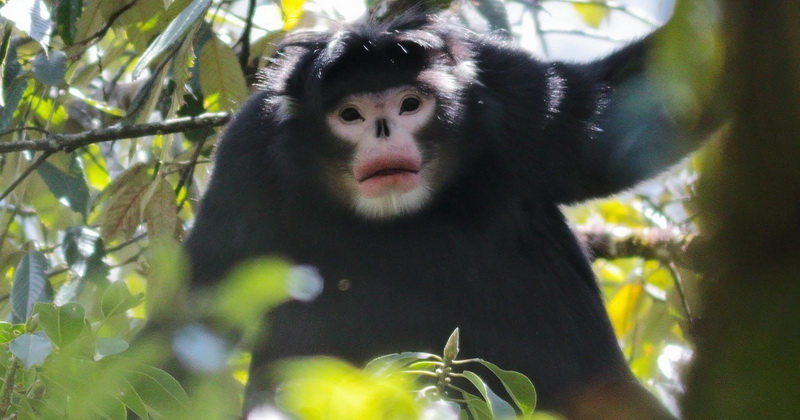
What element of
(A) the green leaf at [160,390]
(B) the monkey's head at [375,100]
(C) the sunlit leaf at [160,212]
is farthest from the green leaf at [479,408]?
(C) the sunlit leaf at [160,212]

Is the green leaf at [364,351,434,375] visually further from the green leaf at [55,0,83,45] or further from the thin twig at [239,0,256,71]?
the thin twig at [239,0,256,71]

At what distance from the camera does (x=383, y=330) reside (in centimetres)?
323

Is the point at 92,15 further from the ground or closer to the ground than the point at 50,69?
further from the ground

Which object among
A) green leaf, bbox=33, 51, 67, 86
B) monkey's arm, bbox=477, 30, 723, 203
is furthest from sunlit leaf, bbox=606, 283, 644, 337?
green leaf, bbox=33, 51, 67, 86

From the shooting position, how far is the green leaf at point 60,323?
1383mm

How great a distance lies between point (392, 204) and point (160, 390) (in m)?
1.94

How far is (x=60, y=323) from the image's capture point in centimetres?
140

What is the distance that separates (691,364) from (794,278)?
75 millimetres

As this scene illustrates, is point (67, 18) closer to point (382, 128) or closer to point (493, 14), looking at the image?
point (382, 128)

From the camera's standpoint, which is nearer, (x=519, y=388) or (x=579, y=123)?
(x=519, y=388)

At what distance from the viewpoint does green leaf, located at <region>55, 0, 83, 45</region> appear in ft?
10.1

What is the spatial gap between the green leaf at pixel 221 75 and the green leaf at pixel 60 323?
7.34ft

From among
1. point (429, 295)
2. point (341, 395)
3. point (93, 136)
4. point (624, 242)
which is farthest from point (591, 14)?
point (341, 395)

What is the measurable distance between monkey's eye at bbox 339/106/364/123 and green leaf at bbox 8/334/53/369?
2124 millimetres
